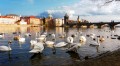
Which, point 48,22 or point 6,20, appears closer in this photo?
point 6,20

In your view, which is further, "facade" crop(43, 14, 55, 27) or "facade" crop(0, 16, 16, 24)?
"facade" crop(43, 14, 55, 27)

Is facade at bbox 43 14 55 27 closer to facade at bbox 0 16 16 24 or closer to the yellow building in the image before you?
the yellow building

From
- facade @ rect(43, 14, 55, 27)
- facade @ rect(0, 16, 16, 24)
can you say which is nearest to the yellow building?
facade @ rect(43, 14, 55, 27)

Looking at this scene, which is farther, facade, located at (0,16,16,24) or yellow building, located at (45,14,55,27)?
yellow building, located at (45,14,55,27)

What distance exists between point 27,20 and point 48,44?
16223cm

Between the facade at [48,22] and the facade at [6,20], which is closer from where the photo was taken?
the facade at [6,20]

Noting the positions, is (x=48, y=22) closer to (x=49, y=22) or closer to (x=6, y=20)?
(x=49, y=22)

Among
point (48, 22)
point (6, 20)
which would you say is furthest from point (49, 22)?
point (6, 20)

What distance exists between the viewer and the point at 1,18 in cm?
16800

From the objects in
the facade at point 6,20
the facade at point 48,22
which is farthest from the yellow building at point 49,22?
the facade at point 6,20

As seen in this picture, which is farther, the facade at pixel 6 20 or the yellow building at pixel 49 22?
the yellow building at pixel 49 22

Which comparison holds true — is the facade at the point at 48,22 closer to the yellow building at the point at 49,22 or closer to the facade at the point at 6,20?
the yellow building at the point at 49,22

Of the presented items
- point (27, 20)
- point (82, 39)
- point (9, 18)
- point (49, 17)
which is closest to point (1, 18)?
point (9, 18)

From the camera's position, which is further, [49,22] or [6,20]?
[49,22]
